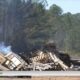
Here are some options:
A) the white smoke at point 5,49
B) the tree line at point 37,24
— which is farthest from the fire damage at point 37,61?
the tree line at point 37,24

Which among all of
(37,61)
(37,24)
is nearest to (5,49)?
(37,61)

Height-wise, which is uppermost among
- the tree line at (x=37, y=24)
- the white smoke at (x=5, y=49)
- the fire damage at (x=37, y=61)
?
the tree line at (x=37, y=24)

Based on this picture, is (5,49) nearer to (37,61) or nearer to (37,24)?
(37,61)

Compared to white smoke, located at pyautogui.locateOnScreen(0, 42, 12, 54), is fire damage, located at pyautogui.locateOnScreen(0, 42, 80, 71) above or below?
below

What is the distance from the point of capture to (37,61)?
915cm

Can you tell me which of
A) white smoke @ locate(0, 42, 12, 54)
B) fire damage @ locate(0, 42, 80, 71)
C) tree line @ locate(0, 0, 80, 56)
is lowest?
fire damage @ locate(0, 42, 80, 71)

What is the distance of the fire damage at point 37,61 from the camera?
29.9 feet

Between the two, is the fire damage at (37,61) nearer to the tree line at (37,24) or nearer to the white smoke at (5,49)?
the white smoke at (5,49)

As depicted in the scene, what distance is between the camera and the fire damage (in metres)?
9.12

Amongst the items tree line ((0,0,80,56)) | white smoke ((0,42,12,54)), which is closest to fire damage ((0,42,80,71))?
white smoke ((0,42,12,54))

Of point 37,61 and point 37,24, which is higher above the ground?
point 37,24

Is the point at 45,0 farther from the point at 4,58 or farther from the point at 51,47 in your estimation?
the point at 4,58

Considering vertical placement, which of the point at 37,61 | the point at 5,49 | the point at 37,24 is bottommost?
the point at 37,61

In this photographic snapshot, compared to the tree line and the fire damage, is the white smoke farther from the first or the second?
the tree line
